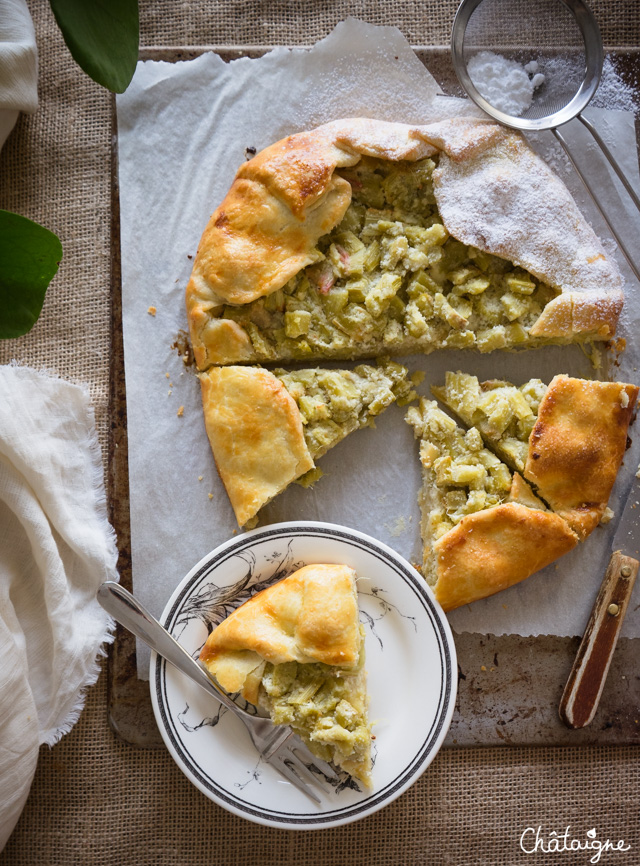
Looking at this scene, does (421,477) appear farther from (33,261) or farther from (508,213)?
(33,261)

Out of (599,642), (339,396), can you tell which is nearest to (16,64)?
(339,396)

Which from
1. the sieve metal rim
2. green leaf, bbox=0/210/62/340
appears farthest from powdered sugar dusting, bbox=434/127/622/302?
green leaf, bbox=0/210/62/340

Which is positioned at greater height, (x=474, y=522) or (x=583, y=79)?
(x=583, y=79)

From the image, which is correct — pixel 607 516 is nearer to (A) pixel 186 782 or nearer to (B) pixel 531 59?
(B) pixel 531 59

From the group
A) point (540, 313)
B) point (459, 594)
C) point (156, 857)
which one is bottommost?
point (156, 857)

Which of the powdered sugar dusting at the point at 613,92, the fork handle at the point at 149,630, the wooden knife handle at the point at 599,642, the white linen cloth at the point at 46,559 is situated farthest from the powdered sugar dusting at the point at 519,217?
the fork handle at the point at 149,630

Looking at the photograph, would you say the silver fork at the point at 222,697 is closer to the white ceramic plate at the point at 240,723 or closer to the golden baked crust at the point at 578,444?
the white ceramic plate at the point at 240,723

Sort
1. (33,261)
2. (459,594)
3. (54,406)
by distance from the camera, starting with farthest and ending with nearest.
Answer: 1. (54,406)
2. (459,594)
3. (33,261)

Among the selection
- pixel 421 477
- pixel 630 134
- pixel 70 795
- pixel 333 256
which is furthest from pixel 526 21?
pixel 70 795
